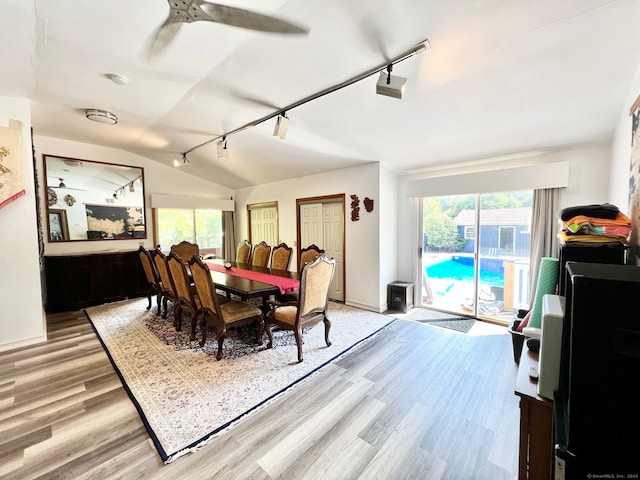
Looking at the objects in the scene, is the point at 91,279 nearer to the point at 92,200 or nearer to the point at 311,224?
the point at 92,200

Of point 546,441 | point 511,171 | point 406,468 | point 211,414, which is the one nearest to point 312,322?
point 211,414

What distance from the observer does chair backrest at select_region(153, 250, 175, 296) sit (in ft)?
10.9

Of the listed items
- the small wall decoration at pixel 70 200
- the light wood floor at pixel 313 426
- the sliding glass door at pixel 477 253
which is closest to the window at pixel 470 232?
the sliding glass door at pixel 477 253

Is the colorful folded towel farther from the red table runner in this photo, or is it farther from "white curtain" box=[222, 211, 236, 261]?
"white curtain" box=[222, 211, 236, 261]

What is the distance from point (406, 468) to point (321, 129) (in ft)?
10.8

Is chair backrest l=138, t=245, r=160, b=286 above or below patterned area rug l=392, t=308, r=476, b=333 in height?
above

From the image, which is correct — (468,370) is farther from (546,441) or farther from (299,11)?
(299,11)

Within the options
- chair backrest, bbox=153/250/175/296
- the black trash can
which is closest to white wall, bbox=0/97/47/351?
chair backrest, bbox=153/250/175/296

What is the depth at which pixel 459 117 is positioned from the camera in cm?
267

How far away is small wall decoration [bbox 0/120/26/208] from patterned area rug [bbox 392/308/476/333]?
491cm

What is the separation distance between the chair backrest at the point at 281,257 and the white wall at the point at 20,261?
2844 millimetres

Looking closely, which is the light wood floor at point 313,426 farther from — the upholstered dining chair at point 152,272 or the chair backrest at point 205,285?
the upholstered dining chair at point 152,272

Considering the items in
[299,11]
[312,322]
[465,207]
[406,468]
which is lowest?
[406,468]

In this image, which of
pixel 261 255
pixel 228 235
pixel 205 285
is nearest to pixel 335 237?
pixel 261 255
